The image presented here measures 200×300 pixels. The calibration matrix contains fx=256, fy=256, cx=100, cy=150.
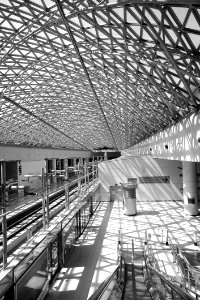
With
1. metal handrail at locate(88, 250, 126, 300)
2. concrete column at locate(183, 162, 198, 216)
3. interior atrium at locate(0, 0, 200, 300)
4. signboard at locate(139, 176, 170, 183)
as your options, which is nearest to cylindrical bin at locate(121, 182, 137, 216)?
interior atrium at locate(0, 0, 200, 300)

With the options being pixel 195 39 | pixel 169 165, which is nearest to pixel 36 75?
pixel 169 165

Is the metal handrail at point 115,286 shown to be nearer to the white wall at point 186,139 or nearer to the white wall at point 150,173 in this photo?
the white wall at point 186,139

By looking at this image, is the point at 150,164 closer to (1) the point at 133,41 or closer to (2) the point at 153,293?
(1) the point at 133,41

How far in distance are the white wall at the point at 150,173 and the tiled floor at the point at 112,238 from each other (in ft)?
4.84

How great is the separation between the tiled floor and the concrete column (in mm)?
965

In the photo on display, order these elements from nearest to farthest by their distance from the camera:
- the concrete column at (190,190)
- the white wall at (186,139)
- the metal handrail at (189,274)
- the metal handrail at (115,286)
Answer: the metal handrail at (115,286), the metal handrail at (189,274), the white wall at (186,139), the concrete column at (190,190)

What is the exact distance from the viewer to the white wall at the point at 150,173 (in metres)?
34.5

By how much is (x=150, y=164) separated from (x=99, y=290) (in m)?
27.9

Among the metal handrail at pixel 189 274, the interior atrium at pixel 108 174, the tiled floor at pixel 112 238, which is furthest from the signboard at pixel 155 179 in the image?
the metal handrail at pixel 189 274

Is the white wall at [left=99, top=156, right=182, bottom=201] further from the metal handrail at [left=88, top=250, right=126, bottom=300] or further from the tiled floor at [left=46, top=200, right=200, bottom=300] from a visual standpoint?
the metal handrail at [left=88, top=250, right=126, bottom=300]

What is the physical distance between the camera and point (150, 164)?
34.8 meters

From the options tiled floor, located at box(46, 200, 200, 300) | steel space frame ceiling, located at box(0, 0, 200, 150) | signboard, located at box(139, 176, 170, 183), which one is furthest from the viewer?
signboard, located at box(139, 176, 170, 183)

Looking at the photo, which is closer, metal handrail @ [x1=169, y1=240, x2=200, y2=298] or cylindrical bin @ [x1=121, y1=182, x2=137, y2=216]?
metal handrail @ [x1=169, y1=240, x2=200, y2=298]

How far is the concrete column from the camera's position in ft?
89.3
